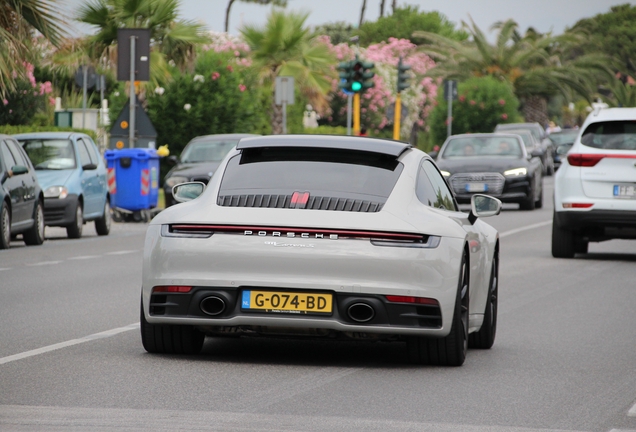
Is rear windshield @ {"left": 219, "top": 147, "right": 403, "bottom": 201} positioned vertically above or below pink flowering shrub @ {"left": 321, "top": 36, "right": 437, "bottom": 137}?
above

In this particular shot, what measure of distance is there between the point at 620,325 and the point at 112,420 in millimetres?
6015

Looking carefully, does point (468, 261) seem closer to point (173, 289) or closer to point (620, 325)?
point (173, 289)

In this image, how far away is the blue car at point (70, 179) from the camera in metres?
22.8

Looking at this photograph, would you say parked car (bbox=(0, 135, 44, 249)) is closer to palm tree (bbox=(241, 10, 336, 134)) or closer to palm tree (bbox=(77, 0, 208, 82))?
palm tree (bbox=(77, 0, 208, 82))

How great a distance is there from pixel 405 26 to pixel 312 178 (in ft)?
339

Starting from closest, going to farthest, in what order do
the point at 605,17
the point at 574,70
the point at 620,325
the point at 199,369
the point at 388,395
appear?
1. the point at 388,395
2. the point at 199,369
3. the point at 620,325
4. the point at 574,70
5. the point at 605,17

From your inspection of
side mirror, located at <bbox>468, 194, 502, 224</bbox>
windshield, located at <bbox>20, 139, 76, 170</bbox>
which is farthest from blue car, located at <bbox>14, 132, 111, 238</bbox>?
side mirror, located at <bbox>468, 194, 502, 224</bbox>

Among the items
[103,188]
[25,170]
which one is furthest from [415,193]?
[103,188]

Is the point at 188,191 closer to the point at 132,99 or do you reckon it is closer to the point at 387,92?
the point at 132,99

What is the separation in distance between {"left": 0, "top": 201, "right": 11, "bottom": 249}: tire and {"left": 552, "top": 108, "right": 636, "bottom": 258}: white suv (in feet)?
23.7

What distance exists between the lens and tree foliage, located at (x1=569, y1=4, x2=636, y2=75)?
4739 inches

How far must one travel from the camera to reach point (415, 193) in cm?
894

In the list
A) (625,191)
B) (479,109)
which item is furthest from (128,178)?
(479,109)

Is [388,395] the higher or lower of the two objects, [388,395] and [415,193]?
the lower
